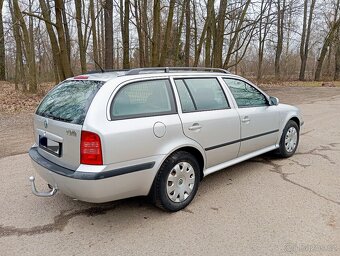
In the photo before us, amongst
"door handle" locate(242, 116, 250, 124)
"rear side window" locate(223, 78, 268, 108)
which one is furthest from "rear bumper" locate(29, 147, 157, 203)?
"rear side window" locate(223, 78, 268, 108)

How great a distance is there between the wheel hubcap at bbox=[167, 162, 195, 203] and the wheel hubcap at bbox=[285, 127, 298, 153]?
7.90 ft

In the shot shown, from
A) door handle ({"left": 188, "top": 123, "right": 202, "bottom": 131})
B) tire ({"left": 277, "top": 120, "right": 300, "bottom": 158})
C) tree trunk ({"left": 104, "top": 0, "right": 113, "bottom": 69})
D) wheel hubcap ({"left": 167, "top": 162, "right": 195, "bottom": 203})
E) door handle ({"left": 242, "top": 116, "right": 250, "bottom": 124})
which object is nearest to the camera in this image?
wheel hubcap ({"left": 167, "top": 162, "right": 195, "bottom": 203})

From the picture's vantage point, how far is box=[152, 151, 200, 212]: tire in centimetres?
311

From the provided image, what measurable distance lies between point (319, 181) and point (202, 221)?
81.4 inches

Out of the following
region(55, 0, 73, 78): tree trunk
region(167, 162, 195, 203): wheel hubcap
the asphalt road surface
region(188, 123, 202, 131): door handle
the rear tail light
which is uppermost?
region(55, 0, 73, 78): tree trunk

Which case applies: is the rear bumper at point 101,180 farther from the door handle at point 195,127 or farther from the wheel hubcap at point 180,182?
the door handle at point 195,127

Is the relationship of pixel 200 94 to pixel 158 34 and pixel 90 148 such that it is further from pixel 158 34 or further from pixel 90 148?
pixel 158 34

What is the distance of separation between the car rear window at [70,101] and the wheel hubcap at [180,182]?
1198mm

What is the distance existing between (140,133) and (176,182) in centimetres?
81

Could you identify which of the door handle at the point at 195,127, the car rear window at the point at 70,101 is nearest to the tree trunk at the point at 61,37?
Answer: the car rear window at the point at 70,101

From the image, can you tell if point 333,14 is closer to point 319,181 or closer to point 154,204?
point 319,181

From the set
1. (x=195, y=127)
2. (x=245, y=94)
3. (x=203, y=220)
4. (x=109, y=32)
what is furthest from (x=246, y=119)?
(x=109, y=32)

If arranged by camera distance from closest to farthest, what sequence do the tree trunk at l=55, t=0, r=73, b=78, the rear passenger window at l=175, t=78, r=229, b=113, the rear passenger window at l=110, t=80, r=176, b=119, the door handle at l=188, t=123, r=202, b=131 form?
the rear passenger window at l=110, t=80, r=176, b=119, the door handle at l=188, t=123, r=202, b=131, the rear passenger window at l=175, t=78, r=229, b=113, the tree trunk at l=55, t=0, r=73, b=78

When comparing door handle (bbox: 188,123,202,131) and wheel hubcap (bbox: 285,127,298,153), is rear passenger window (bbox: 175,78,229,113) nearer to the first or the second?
door handle (bbox: 188,123,202,131)
